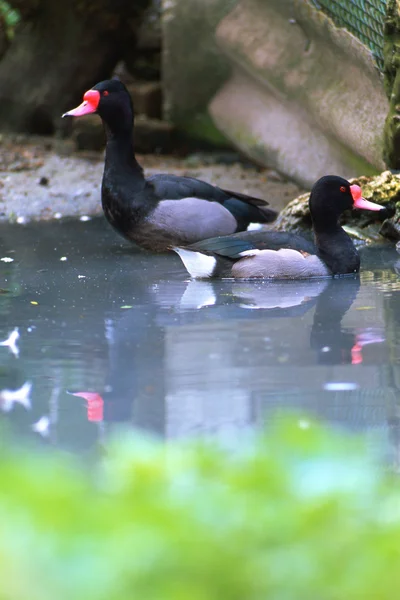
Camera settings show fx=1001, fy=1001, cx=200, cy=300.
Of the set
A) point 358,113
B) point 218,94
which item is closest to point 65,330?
point 358,113

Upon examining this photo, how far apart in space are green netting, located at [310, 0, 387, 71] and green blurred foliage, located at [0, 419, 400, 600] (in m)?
6.64

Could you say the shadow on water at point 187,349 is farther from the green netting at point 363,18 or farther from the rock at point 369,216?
the green netting at point 363,18

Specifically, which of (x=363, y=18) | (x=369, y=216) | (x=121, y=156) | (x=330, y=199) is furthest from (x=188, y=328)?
(x=363, y=18)

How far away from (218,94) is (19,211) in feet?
8.77

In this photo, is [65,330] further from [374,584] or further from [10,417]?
[374,584]

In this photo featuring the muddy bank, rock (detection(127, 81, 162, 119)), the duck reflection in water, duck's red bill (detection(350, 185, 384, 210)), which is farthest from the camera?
rock (detection(127, 81, 162, 119))

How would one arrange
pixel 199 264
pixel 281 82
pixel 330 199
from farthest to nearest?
pixel 281 82 → pixel 330 199 → pixel 199 264

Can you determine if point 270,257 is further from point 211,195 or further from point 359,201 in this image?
point 211,195

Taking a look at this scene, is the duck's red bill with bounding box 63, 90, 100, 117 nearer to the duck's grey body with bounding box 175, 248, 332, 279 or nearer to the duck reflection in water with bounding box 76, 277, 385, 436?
the duck's grey body with bounding box 175, 248, 332, 279

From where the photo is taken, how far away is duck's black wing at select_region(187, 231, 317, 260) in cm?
597

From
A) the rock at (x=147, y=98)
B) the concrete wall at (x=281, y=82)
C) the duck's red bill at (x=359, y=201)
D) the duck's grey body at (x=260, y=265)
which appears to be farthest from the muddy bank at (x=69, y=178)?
the duck's grey body at (x=260, y=265)

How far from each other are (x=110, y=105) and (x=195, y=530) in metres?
6.46

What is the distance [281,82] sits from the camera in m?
8.77

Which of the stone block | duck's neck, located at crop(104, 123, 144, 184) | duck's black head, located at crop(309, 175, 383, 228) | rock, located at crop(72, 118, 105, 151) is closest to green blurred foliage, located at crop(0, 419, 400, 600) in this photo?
duck's black head, located at crop(309, 175, 383, 228)
